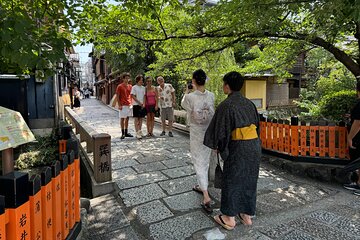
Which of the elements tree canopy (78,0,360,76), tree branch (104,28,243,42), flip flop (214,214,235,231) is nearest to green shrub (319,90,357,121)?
tree canopy (78,0,360,76)

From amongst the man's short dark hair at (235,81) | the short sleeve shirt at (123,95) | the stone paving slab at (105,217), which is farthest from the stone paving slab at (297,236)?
the short sleeve shirt at (123,95)

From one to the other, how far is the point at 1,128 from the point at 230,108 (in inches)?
103

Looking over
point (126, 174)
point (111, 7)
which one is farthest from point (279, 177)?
point (111, 7)

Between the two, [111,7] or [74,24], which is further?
[111,7]

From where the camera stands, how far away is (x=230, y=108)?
3.06 meters

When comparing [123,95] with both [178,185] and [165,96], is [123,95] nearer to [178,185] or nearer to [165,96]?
[165,96]

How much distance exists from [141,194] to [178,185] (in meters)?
Result: 0.70

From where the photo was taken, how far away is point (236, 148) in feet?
10.1

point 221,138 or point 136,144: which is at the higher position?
point 221,138

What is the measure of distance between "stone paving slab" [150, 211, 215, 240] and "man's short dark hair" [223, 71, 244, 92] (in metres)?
1.77

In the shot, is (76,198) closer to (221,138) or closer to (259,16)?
(221,138)

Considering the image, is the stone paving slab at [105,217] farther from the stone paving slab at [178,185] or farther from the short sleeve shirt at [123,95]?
the short sleeve shirt at [123,95]

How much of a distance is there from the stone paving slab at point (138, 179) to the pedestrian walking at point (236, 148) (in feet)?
6.30

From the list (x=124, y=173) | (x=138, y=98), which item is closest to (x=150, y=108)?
(x=138, y=98)
